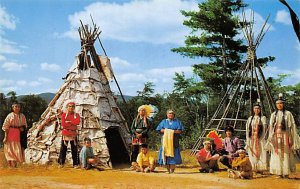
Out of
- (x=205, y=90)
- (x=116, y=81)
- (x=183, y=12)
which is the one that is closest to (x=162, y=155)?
(x=116, y=81)

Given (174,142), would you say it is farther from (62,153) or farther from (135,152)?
(62,153)

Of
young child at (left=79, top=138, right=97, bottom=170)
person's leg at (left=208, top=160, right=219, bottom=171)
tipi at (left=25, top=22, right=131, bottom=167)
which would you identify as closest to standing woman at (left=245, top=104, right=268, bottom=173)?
person's leg at (left=208, top=160, right=219, bottom=171)

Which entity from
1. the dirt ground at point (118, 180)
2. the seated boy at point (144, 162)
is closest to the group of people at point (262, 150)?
the dirt ground at point (118, 180)

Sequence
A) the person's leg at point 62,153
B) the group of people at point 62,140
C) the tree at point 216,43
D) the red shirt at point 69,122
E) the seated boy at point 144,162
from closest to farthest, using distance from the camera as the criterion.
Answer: the seated boy at point 144,162
the group of people at point 62,140
the red shirt at point 69,122
the person's leg at point 62,153
the tree at point 216,43

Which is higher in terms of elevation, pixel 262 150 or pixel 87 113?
pixel 87 113

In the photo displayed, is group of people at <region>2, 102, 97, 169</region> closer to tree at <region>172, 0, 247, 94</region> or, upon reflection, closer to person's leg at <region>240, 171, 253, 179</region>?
person's leg at <region>240, 171, 253, 179</region>

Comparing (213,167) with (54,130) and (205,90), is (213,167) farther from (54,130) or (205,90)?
(205,90)

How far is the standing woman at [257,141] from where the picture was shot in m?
7.27

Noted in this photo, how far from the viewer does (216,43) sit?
14.8m

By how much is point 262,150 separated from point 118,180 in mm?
2734

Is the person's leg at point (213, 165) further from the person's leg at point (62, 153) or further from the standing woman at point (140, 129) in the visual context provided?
the person's leg at point (62, 153)

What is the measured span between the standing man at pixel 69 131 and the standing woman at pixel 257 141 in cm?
304

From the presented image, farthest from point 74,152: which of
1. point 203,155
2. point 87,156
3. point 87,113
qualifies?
point 203,155

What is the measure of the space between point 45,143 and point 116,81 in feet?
6.30
